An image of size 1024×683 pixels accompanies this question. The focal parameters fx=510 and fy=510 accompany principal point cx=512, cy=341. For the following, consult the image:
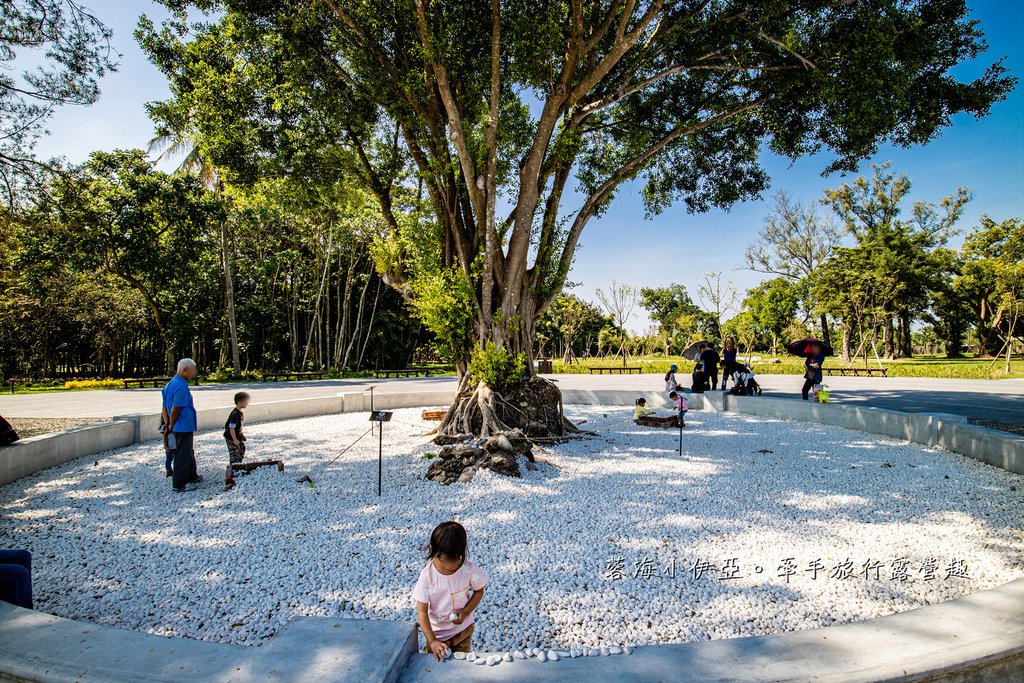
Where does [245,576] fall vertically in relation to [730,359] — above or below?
below

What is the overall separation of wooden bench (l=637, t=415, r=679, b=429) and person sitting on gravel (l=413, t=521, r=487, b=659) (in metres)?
7.98

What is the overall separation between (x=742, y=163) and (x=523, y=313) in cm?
683

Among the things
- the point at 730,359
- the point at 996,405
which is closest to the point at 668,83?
the point at 730,359

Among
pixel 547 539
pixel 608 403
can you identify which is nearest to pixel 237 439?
pixel 547 539

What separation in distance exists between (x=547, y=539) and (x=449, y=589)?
2.03m

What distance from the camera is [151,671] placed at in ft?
6.69

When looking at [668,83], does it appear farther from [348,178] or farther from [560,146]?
[348,178]

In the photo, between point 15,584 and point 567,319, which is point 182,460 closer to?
point 15,584

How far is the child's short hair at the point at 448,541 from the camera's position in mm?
2527

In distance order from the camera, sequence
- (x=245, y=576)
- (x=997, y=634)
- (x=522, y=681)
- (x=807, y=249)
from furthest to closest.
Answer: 1. (x=807, y=249)
2. (x=245, y=576)
3. (x=997, y=634)
4. (x=522, y=681)

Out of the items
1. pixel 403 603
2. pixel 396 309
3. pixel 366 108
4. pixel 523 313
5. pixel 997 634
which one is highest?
pixel 366 108

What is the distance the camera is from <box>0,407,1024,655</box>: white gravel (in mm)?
3266

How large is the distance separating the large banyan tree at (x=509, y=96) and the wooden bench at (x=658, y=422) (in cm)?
231

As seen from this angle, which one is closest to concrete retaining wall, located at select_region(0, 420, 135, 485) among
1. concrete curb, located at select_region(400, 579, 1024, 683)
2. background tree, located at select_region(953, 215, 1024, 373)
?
concrete curb, located at select_region(400, 579, 1024, 683)
